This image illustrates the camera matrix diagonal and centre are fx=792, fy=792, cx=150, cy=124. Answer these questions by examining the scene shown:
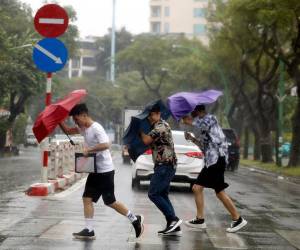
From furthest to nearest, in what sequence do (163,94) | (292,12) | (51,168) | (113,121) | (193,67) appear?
(113,121), (163,94), (193,67), (292,12), (51,168)

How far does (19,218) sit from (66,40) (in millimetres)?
42029

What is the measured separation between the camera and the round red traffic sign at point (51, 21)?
1548 centimetres

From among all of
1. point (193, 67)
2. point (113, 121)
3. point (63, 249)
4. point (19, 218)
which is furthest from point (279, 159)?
point (113, 121)

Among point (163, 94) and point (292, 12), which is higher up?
point (292, 12)

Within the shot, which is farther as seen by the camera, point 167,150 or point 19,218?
point 19,218

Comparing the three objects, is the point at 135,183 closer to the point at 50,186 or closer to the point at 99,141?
the point at 50,186

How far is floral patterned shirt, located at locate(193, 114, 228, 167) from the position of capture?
436 inches

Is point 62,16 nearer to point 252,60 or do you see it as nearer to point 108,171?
point 108,171

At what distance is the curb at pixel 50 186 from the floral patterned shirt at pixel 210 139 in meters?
5.43

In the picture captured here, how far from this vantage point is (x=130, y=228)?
36.3 feet

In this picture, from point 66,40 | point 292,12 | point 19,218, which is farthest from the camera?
point 66,40

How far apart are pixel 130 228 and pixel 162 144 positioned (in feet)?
4.47

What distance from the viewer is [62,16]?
1554 cm

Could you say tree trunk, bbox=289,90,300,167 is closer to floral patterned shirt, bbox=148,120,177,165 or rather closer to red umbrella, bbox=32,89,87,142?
floral patterned shirt, bbox=148,120,177,165
